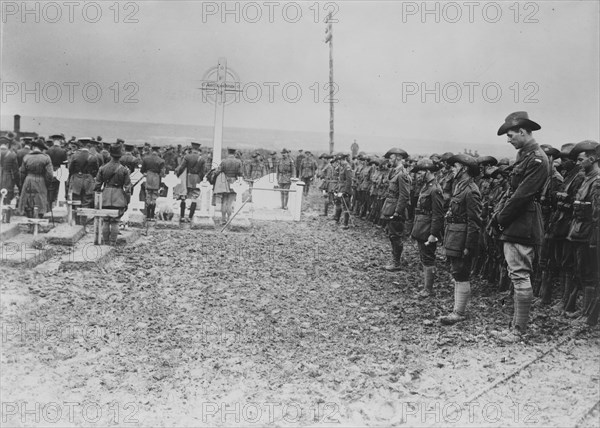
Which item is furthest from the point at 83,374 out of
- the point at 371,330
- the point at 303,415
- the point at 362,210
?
the point at 362,210

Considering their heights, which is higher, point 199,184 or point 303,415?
point 199,184

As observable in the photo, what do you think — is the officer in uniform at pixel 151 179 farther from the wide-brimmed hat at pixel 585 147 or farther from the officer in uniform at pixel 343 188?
the wide-brimmed hat at pixel 585 147

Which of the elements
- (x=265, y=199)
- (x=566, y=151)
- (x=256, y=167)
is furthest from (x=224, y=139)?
(x=566, y=151)

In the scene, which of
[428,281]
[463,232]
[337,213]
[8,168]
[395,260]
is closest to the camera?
[463,232]

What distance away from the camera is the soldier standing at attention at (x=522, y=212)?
17.0 ft

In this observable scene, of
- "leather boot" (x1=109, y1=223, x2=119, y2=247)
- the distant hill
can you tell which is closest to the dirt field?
"leather boot" (x1=109, y1=223, x2=119, y2=247)

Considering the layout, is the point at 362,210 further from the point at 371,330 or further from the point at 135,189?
the point at 371,330

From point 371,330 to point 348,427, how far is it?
206cm

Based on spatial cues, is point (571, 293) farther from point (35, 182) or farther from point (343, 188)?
point (35, 182)

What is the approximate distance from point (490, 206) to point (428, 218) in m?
1.49

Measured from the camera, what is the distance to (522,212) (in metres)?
5.31

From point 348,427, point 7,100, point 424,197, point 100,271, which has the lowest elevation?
point 348,427

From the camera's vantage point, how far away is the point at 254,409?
14.2ft

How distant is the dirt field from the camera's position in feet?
13.9
